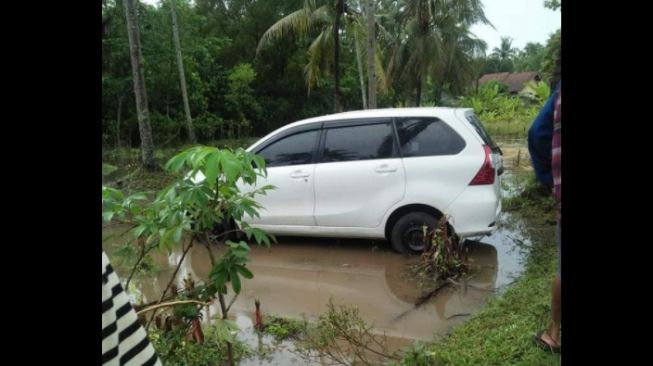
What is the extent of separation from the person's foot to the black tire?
7.32ft

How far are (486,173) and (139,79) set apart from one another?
9.14 meters

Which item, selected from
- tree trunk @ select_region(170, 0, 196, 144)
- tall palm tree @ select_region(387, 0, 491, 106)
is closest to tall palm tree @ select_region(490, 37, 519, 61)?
tall palm tree @ select_region(387, 0, 491, 106)

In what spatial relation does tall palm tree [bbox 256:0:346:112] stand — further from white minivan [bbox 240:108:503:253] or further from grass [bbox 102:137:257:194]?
white minivan [bbox 240:108:503:253]

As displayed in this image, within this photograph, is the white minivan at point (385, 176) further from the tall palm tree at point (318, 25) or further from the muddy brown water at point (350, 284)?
the tall palm tree at point (318, 25)

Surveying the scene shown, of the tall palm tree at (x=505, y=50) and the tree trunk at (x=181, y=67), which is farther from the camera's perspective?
the tall palm tree at (x=505, y=50)

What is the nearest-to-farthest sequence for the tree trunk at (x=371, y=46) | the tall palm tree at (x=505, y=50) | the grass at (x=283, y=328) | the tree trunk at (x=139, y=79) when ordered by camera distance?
the grass at (x=283, y=328), the tree trunk at (x=371, y=46), the tree trunk at (x=139, y=79), the tall palm tree at (x=505, y=50)

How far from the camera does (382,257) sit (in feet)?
18.1

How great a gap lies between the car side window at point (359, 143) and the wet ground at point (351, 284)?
1.10m

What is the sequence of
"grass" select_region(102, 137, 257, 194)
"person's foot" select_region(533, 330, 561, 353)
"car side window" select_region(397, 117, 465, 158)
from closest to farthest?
"person's foot" select_region(533, 330, 561, 353) → "car side window" select_region(397, 117, 465, 158) → "grass" select_region(102, 137, 257, 194)

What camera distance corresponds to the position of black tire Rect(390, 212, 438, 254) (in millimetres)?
5309

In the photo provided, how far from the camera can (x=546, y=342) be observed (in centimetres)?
303

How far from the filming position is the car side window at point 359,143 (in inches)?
214

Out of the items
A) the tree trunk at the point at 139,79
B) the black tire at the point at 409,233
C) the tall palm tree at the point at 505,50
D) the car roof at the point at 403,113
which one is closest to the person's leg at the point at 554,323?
the black tire at the point at 409,233
